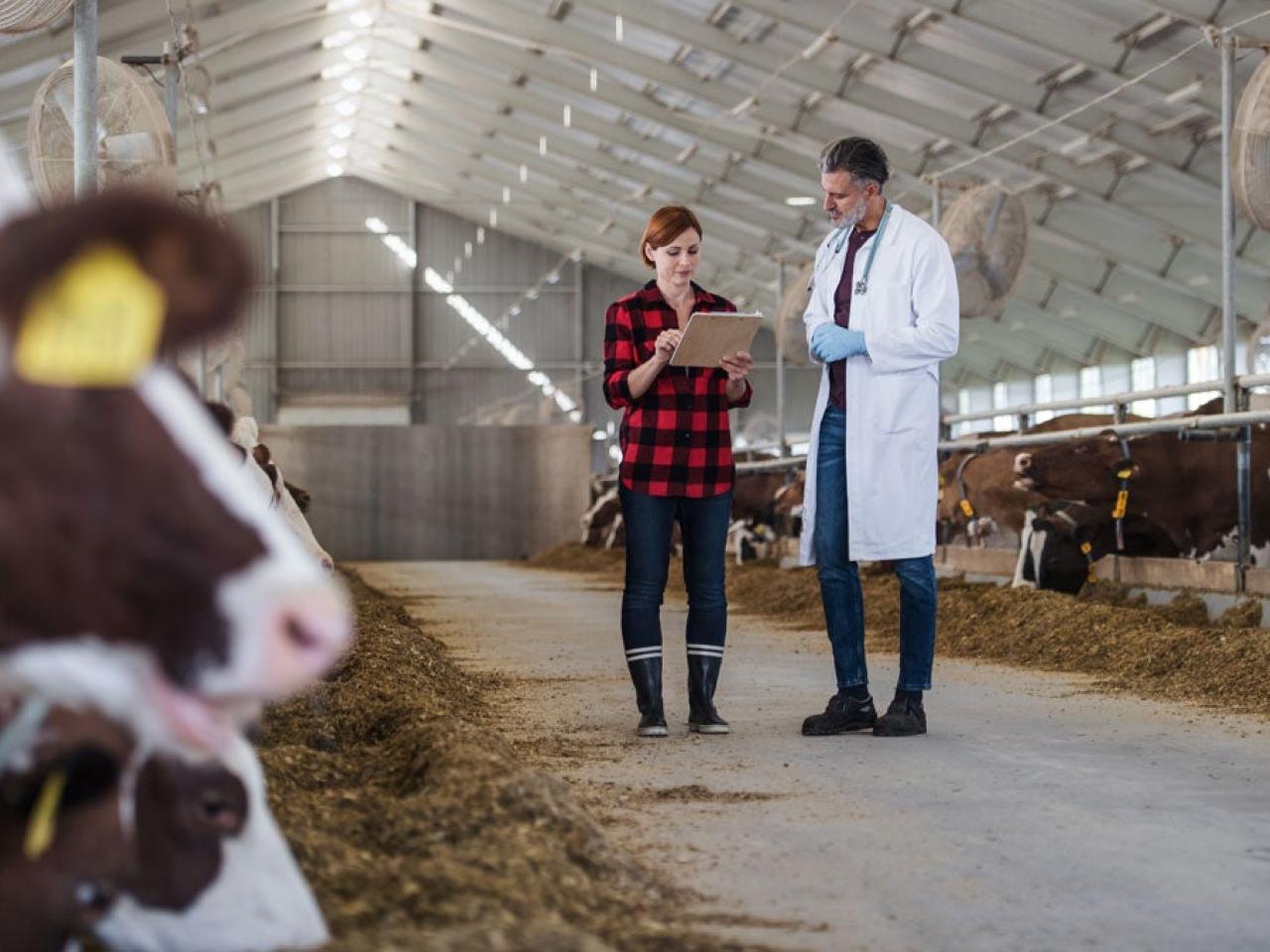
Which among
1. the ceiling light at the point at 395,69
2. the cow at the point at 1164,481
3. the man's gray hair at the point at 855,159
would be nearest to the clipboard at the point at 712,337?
the man's gray hair at the point at 855,159

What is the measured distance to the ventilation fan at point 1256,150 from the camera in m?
6.31

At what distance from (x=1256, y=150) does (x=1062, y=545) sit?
99.8 inches

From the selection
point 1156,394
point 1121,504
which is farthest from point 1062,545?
point 1156,394

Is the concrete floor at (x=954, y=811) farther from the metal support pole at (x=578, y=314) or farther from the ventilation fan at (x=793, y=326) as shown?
the metal support pole at (x=578, y=314)

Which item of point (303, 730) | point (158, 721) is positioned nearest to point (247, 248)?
point (158, 721)

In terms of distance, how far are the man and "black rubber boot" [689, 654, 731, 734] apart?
244mm

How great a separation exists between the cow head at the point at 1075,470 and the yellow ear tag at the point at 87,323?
805 cm

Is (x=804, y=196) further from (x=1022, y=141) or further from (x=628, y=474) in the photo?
(x=628, y=474)

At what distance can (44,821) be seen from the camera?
166cm

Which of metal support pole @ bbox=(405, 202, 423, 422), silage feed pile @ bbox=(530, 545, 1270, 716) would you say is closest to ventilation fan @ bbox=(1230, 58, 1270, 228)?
silage feed pile @ bbox=(530, 545, 1270, 716)

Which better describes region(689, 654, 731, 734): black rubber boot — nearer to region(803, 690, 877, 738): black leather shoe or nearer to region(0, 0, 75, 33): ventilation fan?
region(803, 690, 877, 738): black leather shoe

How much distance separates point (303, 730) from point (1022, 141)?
14185 mm

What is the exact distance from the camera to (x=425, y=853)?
8.17ft

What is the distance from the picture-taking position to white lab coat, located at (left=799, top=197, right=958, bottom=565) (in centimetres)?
452
